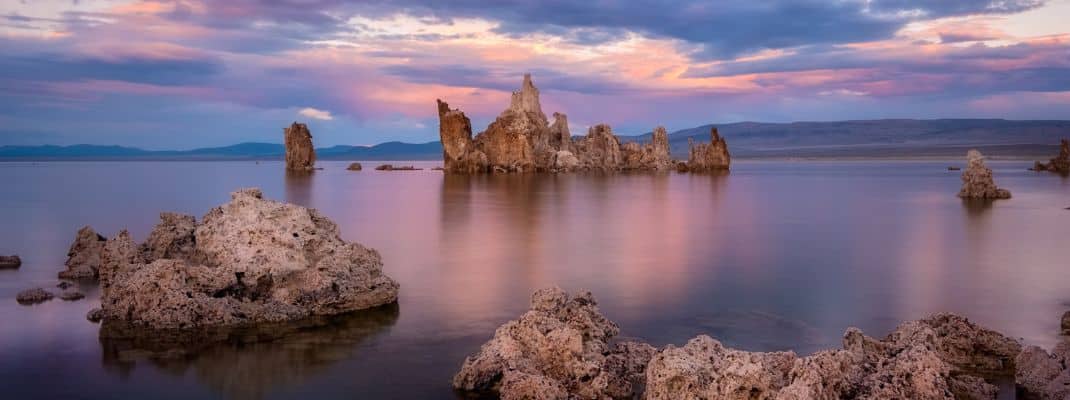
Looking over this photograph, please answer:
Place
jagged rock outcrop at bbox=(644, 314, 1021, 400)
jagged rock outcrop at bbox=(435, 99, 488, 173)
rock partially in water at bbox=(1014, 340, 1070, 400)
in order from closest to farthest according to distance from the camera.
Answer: jagged rock outcrop at bbox=(644, 314, 1021, 400)
rock partially in water at bbox=(1014, 340, 1070, 400)
jagged rock outcrop at bbox=(435, 99, 488, 173)

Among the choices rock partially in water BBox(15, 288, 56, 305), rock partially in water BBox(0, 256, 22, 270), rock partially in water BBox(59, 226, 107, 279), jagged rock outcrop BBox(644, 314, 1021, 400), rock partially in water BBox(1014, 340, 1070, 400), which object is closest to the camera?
jagged rock outcrop BBox(644, 314, 1021, 400)

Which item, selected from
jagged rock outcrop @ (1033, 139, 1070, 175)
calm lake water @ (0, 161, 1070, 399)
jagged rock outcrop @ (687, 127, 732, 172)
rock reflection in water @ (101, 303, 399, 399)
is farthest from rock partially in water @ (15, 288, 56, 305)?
jagged rock outcrop @ (1033, 139, 1070, 175)

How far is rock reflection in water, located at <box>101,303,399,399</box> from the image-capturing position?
7375mm

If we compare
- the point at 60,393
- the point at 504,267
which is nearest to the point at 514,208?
the point at 504,267

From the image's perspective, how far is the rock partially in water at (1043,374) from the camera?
21.3 feet

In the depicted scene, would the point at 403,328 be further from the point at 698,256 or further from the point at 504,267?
the point at 698,256

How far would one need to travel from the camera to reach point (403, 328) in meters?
9.16

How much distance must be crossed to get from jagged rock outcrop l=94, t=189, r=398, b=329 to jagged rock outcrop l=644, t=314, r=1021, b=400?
4.88m

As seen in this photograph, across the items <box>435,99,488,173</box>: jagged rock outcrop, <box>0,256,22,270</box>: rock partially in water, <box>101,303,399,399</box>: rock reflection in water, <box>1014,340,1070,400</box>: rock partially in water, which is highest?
<box>435,99,488,173</box>: jagged rock outcrop

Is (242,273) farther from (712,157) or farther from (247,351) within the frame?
(712,157)

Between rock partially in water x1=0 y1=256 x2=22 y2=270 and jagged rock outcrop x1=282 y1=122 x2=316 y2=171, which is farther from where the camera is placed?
jagged rock outcrop x1=282 y1=122 x2=316 y2=171

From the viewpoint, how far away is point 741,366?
19.1ft

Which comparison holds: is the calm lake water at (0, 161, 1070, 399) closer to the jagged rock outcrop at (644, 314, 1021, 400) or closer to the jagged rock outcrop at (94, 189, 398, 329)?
the jagged rock outcrop at (94, 189, 398, 329)

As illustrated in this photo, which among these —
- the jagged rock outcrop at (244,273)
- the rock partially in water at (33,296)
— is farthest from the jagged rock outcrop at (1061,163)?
the rock partially in water at (33,296)
